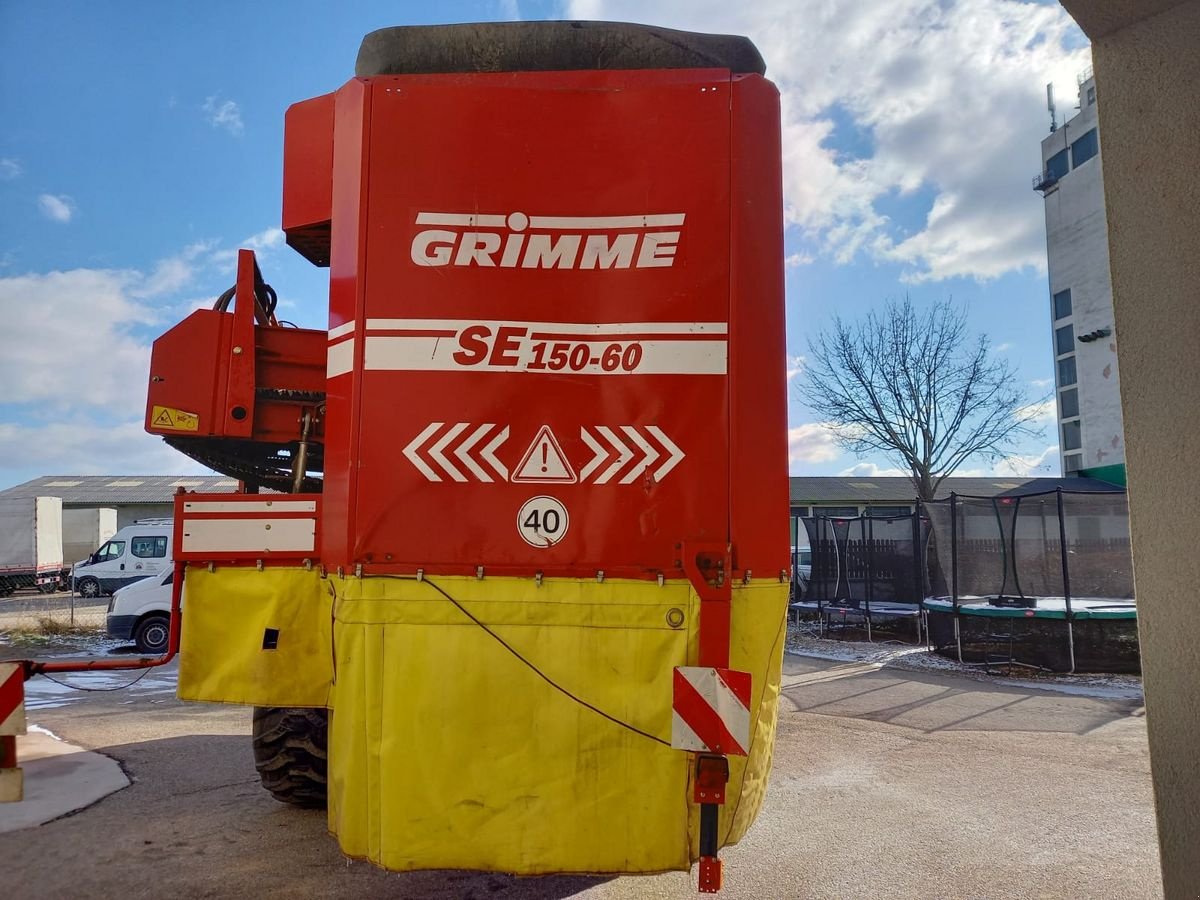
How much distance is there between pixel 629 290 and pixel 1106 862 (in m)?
4.10

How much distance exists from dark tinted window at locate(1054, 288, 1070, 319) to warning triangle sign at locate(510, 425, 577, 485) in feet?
166

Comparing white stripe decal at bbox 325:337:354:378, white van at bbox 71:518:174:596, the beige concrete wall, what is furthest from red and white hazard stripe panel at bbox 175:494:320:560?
white van at bbox 71:518:174:596

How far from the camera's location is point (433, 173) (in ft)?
10.3

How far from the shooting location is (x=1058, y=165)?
47.0m

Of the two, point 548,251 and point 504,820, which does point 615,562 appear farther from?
point 548,251

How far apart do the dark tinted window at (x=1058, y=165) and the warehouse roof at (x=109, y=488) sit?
4937 cm

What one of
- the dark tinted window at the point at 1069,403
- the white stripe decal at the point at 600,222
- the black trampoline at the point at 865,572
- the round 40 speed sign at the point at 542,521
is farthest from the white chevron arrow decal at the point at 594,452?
Result: the dark tinted window at the point at 1069,403

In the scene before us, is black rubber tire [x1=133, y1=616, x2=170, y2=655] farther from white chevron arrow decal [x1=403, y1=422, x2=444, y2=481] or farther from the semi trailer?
the semi trailer

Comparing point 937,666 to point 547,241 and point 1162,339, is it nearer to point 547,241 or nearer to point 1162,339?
point 1162,339

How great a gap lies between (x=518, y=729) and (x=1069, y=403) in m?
53.4

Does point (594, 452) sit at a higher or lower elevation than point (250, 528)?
higher

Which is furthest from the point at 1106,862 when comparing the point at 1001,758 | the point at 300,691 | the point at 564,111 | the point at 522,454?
the point at 564,111

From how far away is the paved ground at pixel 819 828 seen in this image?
4.07m

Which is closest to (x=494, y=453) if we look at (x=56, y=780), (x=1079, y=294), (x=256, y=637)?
(x=256, y=637)
